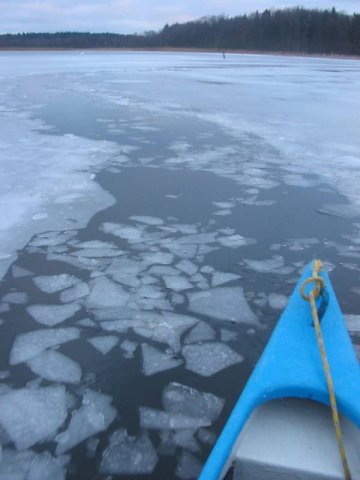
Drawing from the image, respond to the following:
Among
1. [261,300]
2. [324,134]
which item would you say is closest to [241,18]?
[324,134]

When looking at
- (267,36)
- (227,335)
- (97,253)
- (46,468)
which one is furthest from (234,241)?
(267,36)

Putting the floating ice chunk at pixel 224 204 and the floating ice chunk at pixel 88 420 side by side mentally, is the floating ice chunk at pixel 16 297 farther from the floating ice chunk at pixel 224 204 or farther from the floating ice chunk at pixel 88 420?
the floating ice chunk at pixel 224 204

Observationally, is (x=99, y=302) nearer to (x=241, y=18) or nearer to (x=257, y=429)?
(x=257, y=429)

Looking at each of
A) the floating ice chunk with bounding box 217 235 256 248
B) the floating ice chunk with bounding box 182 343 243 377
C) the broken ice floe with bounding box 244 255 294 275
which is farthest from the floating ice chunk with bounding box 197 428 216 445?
the floating ice chunk with bounding box 217 235 256 248

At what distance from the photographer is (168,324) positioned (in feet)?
7.86

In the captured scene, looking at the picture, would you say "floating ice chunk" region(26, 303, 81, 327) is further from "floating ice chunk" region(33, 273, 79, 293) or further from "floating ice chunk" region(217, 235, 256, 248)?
"floating ice chunk" region(217, 235, 256, 248)

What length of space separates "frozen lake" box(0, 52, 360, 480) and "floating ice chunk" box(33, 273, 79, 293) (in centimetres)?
1

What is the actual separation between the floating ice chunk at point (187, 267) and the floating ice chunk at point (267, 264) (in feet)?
1.28

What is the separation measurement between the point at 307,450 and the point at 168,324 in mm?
1045

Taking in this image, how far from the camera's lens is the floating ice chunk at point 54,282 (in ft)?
8.86

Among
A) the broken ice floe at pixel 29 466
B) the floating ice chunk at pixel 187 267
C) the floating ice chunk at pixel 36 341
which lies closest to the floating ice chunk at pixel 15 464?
the broken ice floe at pixel 29 466

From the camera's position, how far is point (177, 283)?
280cm

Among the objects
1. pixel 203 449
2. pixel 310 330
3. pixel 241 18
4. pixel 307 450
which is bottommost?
pixel 203 449

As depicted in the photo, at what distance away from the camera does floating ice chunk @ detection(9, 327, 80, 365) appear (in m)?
A: 2.13
